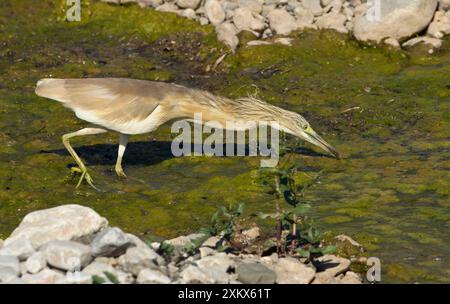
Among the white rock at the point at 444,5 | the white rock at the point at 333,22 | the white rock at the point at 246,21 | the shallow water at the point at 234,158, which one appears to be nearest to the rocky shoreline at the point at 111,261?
the shallow water at the point at 234,158

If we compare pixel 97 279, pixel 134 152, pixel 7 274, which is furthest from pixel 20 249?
pixel 134 152

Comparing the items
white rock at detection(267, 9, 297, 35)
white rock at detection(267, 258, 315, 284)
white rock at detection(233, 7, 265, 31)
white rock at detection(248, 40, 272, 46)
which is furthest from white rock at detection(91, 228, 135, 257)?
white rock at detection(267, 9, 297, 35)

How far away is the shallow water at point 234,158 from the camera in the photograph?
10.6 meters

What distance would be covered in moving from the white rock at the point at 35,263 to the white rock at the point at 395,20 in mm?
9250

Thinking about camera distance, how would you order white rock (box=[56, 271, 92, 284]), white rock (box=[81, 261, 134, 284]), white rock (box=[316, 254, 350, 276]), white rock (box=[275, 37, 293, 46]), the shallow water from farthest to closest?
white rock (box=[275, 37, 293, 46]) < the shallow water < white rock (box=[316, 254, 350, 276]) < white rock (box=[81, 261, 134, 284]) < white rock (box=[56, 271, 92, 284])

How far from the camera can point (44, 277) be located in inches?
308

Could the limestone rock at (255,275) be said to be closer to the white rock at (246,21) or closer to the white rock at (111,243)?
the white rock at (111,243)

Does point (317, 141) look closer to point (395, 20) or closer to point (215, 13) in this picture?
point (395, 20)

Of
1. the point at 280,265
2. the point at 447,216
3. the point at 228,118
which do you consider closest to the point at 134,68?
the point at 228,118

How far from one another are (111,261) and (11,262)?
791 mm

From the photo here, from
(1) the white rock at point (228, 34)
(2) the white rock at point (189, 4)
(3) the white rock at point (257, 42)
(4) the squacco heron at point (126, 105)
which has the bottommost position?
(4) the squacco heron at point (126, 105)

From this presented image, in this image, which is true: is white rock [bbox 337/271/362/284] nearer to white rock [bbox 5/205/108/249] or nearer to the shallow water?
the shallow water

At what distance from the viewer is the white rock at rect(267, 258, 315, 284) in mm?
8328

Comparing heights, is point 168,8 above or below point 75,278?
above
